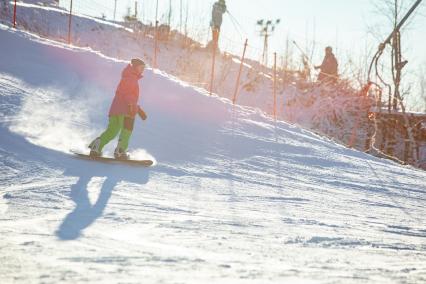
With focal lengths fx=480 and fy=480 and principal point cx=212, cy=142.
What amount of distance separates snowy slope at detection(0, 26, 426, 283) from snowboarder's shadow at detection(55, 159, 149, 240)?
23mm

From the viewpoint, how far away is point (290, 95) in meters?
19.3

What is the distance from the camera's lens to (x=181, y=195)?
18.2 ft

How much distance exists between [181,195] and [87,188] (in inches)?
42.1

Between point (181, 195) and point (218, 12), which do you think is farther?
point (218, 12)

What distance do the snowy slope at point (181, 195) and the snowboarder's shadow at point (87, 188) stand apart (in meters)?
0.02

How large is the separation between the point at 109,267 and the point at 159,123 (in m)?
7.71

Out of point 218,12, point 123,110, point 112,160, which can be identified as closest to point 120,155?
point 112,160

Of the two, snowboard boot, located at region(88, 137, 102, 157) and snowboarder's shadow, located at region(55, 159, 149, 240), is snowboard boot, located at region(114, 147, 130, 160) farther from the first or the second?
snowboard boot, located at region(88, 137, 102, 157)

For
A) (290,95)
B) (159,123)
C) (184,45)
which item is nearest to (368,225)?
(159,123)

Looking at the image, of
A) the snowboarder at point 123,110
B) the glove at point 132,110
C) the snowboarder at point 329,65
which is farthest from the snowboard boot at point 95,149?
the snowboarder at point 329,65

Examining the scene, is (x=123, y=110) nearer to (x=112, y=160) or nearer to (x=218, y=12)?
(x=112, y=160)

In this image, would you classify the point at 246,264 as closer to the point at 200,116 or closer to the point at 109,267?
the point at 109,267

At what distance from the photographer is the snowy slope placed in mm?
2854

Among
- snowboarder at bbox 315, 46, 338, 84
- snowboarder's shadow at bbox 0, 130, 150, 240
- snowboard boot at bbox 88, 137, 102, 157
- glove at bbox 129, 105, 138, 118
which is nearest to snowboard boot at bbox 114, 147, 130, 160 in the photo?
snowboarder's shadow at bbox 0, 130, 150, 240
